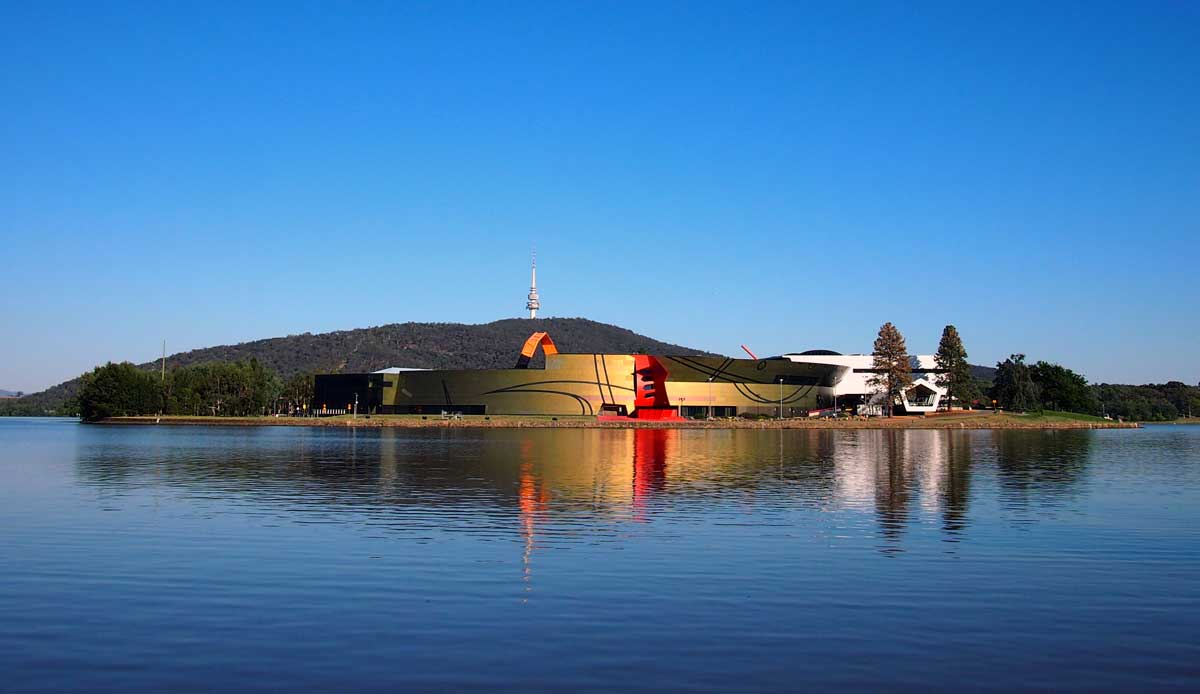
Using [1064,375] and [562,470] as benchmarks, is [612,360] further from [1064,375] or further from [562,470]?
[562,470]

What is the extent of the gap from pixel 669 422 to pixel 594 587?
103 m

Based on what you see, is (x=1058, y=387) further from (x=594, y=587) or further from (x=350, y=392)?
(x=594, y=587)

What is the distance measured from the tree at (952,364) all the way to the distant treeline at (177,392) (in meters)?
92.9

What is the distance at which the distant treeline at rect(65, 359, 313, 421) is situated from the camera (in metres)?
136

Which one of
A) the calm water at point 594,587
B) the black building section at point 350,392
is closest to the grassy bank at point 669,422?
the black building section at point 350,392

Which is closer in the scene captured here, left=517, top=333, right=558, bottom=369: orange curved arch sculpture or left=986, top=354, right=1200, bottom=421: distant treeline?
left=517, top=333, right=558, bottom=369: orange curved arch sculpture

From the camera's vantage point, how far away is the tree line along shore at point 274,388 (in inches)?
5002

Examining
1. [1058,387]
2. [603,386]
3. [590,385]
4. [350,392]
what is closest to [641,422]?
[603,386]

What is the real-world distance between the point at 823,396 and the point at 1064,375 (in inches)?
1696

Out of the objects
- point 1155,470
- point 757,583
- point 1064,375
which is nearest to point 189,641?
point 757,583

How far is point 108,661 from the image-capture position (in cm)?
1047

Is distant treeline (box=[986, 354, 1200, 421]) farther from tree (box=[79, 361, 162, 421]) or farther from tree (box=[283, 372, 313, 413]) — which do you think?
tree (box=[79, 361, 162, 421])

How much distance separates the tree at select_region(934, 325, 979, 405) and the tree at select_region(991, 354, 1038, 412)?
499 inches

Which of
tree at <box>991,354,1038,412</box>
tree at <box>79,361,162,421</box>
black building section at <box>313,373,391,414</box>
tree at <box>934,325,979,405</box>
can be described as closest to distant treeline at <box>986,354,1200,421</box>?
tree at <box>991,354,1038,412</box>
